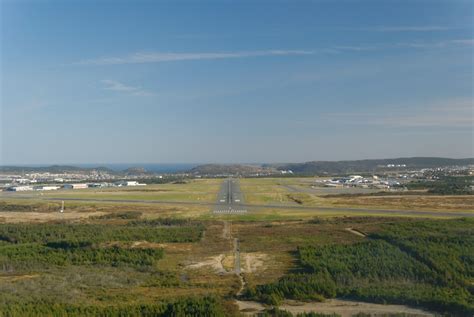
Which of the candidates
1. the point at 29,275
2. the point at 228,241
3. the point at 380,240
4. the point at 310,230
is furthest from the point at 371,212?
the point at 29,275

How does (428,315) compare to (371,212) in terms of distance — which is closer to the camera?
(428,315)

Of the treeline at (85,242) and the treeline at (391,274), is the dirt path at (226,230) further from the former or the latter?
the treeline at (391,274)

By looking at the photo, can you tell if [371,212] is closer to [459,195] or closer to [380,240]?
[380,240]

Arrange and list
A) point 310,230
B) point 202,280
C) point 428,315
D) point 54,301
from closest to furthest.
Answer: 1. point 428,315
2. point 54,301
3. point 202,280
4. point 310,230

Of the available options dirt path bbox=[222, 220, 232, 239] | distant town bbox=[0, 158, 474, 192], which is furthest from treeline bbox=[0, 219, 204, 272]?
distant town bbox=[0, 158, 474, 192]

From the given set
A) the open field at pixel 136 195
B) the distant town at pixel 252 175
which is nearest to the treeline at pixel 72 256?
the open field at pixel 136 195

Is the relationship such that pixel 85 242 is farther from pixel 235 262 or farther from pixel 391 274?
pixel 391 274

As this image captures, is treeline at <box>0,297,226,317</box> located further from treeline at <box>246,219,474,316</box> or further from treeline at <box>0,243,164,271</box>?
treeline at <box>0,243,164,271</box>
